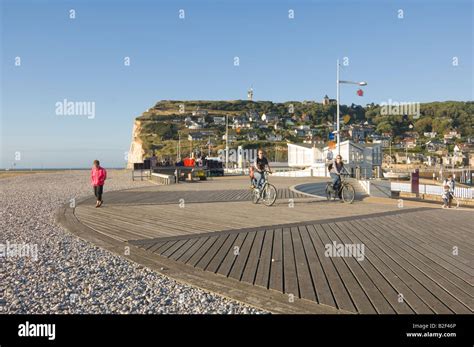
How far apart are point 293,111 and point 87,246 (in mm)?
189683

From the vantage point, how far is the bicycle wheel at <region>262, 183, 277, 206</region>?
11.9 m

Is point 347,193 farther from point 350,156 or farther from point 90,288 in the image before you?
point 350,156

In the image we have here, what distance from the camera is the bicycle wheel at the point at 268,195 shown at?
38.9 ft

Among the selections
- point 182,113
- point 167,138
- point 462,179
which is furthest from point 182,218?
point 182,113

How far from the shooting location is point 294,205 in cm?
1198

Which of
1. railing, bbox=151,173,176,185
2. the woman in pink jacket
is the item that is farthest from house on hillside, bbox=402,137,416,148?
the woman in pink jacket

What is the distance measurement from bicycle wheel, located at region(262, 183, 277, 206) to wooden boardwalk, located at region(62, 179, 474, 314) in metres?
0.64

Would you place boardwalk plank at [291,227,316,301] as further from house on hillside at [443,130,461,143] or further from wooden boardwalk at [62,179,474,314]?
house on hillside at [443,130,461,143]

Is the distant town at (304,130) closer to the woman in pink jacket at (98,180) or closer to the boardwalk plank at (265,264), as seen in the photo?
the woman in pink jacket at (98,180)

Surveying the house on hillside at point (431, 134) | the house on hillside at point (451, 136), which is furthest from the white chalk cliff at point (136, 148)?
the house on hillside at point (431, 134)

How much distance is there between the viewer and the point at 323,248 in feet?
19.9

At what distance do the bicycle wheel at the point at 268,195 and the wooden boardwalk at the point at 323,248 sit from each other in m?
0.64

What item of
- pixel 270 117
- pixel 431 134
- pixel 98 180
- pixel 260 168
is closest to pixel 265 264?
pixel 260 168
